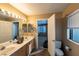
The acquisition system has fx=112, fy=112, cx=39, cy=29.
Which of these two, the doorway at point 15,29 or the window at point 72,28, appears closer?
the doorway at point 15,29

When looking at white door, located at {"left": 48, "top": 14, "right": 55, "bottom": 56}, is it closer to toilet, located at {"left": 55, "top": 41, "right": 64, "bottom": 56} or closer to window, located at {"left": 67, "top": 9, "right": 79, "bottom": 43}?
toilet, located at {"left": 55, "top": 41, "right": 64, "bottom": 56}

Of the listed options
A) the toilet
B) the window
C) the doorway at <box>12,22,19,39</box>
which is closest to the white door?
the toilet

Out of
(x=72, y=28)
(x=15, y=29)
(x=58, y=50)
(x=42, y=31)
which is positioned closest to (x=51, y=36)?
(x=42, y=31)

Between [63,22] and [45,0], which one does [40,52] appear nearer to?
[63,22]

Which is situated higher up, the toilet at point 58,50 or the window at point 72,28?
the window at point 72,28

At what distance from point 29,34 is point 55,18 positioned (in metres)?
0.93

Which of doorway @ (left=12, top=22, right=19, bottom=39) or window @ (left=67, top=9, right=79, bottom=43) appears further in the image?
window @ (left=67, top=9, right=79, bottom=43)

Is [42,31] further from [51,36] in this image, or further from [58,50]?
[58,50]

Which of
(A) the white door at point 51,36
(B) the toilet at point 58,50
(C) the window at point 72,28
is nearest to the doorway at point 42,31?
(A) the white door at point 51,36

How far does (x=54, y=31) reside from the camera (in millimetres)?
2756

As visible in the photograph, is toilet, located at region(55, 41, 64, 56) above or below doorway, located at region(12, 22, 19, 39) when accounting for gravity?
below

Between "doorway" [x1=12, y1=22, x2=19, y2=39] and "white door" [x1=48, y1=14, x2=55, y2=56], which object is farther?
"white door" [x1=48, y1=14, x2=55, y2=56]

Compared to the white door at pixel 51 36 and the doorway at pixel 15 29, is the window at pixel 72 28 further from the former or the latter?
the doorway at pixel 15 29

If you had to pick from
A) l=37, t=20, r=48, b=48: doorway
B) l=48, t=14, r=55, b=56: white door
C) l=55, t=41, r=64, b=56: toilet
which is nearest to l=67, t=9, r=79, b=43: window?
l=55, t=41, r=64, b=56: toilet
